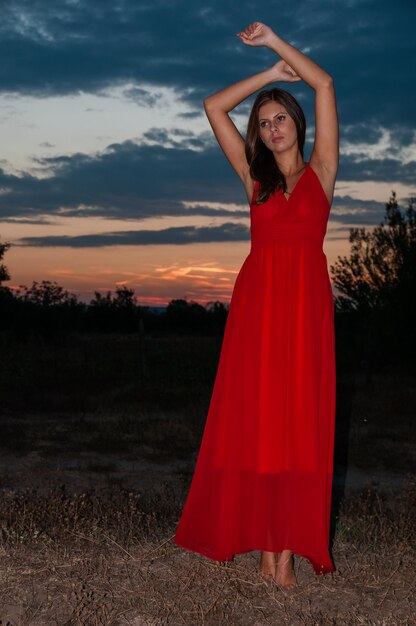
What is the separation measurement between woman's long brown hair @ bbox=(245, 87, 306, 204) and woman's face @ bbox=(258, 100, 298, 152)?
0.08 feet

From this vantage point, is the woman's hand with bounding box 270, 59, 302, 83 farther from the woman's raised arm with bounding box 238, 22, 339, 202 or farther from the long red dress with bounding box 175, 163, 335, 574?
the long red dress with bounding box 175, 163, 335, 574

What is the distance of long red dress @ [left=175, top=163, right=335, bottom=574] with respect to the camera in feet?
12.9

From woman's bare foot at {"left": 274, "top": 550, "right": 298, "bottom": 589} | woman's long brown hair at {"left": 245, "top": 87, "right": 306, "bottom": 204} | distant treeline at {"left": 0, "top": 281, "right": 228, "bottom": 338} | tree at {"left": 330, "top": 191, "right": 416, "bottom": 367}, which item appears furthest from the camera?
distant treeline at {"left": 0, "top": 281, "right": 228, "bottom": 338}

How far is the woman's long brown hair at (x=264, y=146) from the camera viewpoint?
3.92 meters

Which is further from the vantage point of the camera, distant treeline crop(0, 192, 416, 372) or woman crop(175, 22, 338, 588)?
distant treeline crop(0, 192, 416, 372)

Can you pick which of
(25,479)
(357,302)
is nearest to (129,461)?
(25,479)

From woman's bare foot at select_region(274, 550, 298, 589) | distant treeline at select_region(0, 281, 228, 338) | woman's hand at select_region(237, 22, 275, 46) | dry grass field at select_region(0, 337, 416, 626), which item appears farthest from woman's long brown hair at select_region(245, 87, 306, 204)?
distant treeline at select_region(0, 281, 228, 338)

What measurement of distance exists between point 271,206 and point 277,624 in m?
2.10

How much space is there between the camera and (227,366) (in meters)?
4.10

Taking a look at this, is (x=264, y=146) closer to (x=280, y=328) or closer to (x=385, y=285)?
(x=280, y=328)

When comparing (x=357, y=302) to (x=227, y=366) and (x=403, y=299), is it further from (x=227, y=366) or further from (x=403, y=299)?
(x=227, y=366)

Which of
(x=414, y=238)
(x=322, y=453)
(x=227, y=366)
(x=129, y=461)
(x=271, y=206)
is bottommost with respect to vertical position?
(x=129, y=461)

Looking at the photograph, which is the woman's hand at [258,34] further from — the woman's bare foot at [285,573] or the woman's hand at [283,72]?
the woman's bare foot at [285,573]

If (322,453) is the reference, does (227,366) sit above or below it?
above
